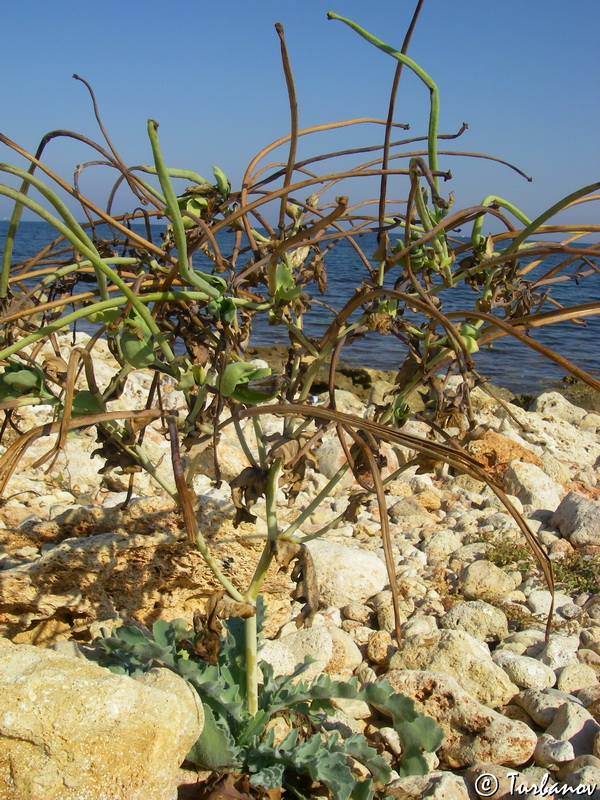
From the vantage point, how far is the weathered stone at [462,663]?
2.28 meters

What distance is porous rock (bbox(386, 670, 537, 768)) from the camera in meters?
1.97

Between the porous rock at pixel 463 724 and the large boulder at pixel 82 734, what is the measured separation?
87 cm

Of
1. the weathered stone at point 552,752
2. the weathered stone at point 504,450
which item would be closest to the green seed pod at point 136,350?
the weathered stone at point 552,752

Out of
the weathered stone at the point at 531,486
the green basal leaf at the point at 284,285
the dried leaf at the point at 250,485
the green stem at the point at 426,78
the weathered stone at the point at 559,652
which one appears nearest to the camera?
the green stem at the point at 426,78

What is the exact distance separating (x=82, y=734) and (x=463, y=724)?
1.16m

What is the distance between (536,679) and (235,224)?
5.75 feet

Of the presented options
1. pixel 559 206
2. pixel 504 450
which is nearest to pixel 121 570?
pixel 559 206

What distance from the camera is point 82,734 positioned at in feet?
4.76

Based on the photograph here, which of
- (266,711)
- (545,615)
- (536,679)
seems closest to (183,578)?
(266,711)

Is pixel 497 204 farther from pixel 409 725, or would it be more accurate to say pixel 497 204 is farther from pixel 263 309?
pixel 409 725

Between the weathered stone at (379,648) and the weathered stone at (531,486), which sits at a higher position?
the weathered stone at (531,486)

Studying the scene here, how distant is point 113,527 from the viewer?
2.43 m

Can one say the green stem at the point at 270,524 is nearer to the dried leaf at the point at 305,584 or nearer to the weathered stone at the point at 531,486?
the dried leaf at the point at 305,584

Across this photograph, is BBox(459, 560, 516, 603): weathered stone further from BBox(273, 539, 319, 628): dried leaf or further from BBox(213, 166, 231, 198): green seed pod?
BBox(213, 166, 231, 198): green seed pod
